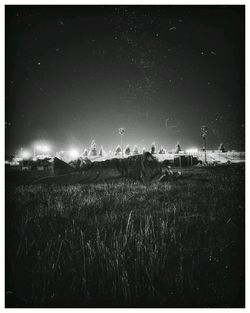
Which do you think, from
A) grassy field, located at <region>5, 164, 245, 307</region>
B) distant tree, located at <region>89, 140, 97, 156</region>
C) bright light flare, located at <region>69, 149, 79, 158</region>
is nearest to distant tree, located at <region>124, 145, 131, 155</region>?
distant tree, located at <region>89, 140, 97, 156</region>

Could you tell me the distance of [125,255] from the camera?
2.25 metres

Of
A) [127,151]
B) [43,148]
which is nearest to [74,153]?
[43,148]

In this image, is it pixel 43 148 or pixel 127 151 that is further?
pixel 43 148

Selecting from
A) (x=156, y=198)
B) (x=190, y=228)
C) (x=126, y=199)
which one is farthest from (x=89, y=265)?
(x=156, y=198)

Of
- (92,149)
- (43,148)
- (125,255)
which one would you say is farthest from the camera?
(43,148)

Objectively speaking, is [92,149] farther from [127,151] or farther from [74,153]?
[127,151]

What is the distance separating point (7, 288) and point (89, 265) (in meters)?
1.34

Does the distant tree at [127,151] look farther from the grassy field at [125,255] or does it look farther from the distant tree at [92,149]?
the grassy field at [125,255]

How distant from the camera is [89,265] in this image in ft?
6.98

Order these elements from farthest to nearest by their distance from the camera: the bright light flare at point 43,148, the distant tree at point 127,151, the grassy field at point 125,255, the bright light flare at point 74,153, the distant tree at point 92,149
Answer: the bright light flare at point 43,148 → the bright light flare at point 74,153 → the distant tree at point 127,151 → the distant tree at point 92,149 → the grassy field at point 125,255

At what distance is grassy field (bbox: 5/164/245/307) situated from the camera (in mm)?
2016

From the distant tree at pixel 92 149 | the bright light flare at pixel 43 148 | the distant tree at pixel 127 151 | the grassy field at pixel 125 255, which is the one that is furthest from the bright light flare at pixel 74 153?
the grassy field at pixel 125 255

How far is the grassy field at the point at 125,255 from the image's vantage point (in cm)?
202

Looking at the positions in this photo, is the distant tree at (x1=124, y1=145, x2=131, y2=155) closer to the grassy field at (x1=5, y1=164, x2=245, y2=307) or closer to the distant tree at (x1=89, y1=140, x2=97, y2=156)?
the distant tree at (x1=89, y1=140, x2=97, y2=156)
